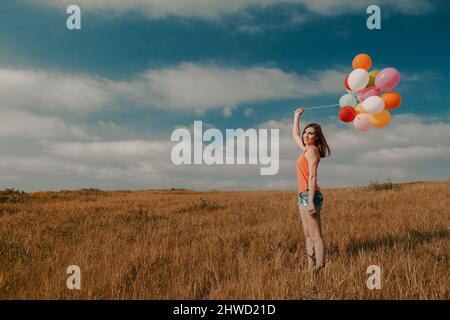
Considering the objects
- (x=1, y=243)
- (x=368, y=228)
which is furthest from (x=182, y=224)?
(x=368, y=228)

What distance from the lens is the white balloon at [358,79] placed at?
6.29 m

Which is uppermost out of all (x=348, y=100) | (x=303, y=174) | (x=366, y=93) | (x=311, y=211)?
(x=366, y=93)

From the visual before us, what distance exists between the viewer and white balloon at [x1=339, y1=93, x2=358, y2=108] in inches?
257

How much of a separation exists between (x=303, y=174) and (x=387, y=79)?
2678mm

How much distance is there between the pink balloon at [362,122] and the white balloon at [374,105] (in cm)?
15

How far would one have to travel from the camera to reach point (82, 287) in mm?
4500

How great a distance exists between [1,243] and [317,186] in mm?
6838

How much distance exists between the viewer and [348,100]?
257 inches

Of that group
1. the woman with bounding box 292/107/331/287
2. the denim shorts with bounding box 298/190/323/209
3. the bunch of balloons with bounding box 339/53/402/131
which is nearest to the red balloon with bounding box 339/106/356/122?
the bunch of balloons with bounding box 339/53/402/131

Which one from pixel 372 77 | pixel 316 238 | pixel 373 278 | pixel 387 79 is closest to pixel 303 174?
pixel 316 238

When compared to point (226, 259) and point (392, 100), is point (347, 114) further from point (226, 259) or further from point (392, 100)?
point (226, 259)

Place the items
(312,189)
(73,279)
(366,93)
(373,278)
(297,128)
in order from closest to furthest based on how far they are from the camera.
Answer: (373,278) < (73,279) < (312,189) < (297,128) < (366,93)

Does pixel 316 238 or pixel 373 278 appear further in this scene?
pixel 316 238
